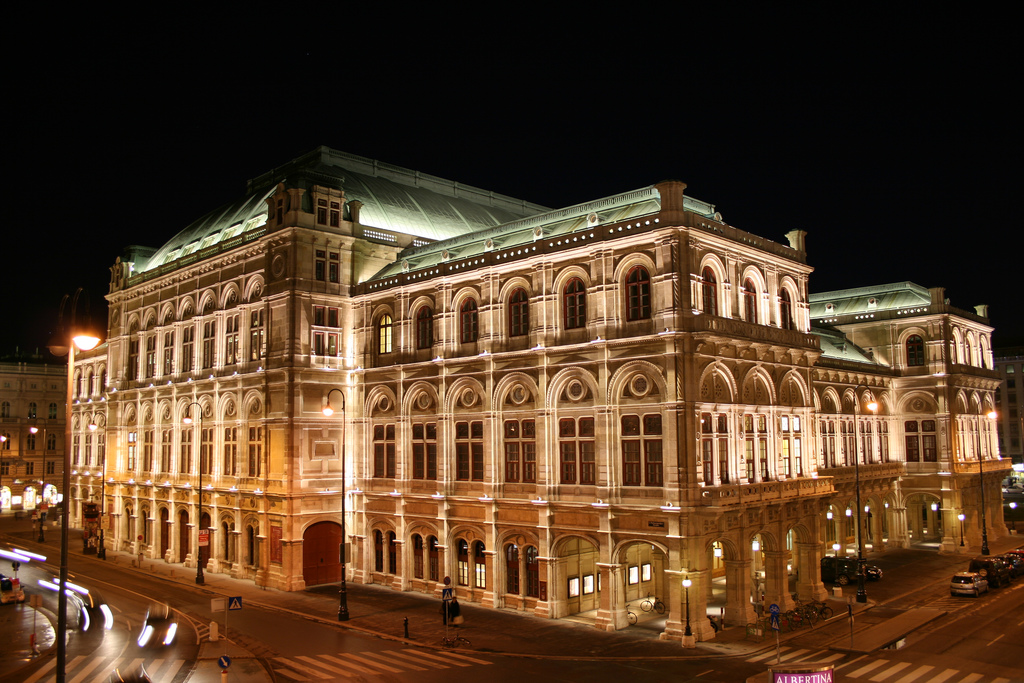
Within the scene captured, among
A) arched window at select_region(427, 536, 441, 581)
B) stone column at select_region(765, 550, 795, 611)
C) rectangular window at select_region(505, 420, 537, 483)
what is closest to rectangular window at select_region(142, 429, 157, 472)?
arched window at select_region(427, 536, 441, 581)

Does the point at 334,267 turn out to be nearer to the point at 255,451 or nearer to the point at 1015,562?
the point at 255,451

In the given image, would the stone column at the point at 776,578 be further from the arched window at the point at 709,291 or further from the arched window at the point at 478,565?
the arched window at the point at 478,565

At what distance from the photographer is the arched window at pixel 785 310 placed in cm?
4369

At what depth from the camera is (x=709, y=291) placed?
3831 centimetres

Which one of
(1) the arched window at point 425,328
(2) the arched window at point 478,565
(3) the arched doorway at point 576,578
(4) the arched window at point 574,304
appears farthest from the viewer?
(1) the arched window at point 425,328

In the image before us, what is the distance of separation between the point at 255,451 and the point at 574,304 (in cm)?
2469

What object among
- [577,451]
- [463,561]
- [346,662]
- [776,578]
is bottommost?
[346,662]

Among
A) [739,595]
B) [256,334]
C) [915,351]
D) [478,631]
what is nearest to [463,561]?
[478,631]

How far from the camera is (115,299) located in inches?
2778

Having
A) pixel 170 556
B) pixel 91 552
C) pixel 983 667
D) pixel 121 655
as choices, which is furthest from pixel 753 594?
pixel 91 552

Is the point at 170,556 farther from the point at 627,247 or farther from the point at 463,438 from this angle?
the point at 627,247

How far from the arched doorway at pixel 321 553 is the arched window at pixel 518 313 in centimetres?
1791

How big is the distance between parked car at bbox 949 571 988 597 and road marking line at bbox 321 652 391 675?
31525mm

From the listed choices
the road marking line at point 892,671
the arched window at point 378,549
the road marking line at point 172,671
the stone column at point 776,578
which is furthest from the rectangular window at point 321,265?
the road marking line at point 892,671
